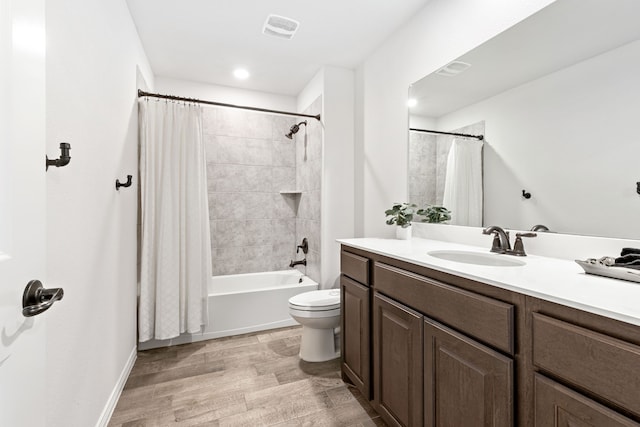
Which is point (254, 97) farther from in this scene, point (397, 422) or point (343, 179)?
point (397, 422)

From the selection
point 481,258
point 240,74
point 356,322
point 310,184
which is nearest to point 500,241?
point 481,258

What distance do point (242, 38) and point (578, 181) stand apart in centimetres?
243

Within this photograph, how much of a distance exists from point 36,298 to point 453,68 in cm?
215

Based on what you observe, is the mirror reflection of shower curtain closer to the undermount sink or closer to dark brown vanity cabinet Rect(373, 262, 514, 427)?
the undermount sink

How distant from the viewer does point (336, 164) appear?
2.89 meters

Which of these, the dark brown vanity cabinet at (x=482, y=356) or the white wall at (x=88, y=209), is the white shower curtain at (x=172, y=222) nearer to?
the white wall at (x=88, y=209)

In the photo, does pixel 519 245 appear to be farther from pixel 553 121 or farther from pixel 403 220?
pixel 403 220

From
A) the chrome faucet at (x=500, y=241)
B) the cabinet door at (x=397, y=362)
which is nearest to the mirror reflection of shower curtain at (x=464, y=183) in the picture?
the chrome faucet at (x=500, y=241)

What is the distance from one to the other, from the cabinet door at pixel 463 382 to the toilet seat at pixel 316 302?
1003 millimetres

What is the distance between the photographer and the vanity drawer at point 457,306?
0.92m

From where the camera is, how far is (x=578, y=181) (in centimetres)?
125

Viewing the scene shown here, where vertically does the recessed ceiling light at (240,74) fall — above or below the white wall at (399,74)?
above

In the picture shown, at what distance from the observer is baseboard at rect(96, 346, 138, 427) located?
5.11ft

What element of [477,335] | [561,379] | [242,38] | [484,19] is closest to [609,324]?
[561,379]
